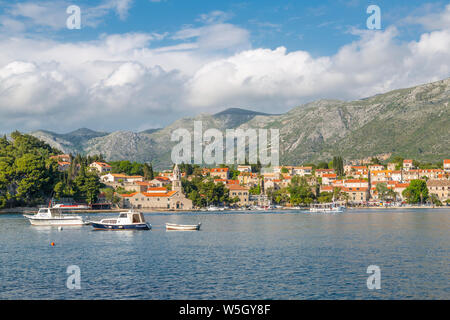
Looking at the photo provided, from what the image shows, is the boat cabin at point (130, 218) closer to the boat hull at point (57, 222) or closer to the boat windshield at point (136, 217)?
the boat windshield at point (136, 217)

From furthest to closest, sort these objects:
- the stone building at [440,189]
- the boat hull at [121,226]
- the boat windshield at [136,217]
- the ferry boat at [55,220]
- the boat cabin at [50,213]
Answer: the stone building at [440,189] → the boat cabin at [50,213] → the ferry boat at [55,220] → the boat windshield at [136,217] → the boat hull at [121,226]

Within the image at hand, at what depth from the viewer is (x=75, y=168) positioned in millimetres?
144875

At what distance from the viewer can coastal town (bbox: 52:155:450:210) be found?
142m

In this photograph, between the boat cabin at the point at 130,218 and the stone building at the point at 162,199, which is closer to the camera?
the boat cabin at the point at 130,218

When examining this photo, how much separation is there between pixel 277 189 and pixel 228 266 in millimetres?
137814

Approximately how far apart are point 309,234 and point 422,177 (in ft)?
453

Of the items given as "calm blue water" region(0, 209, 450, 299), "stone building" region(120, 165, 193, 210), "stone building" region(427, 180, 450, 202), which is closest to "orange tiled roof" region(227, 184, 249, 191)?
"stone building" region(120, 165, 193, 210)

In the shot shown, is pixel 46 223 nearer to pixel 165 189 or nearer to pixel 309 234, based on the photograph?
pixel 309 234

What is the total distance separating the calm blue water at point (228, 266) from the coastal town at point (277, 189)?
86.3 meters

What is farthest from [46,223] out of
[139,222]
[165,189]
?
[165,189]

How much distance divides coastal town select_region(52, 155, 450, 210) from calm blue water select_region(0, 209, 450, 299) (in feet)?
283

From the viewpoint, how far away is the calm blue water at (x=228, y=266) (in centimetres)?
2591

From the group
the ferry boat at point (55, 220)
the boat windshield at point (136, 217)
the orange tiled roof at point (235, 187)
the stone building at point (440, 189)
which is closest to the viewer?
the boat windshield at point (136, 217)

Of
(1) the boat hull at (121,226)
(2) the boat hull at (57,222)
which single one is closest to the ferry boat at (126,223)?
(1) the boat hull at (121,226)
